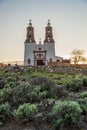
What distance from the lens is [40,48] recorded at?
65750mm

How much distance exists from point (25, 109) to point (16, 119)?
0.43 metres

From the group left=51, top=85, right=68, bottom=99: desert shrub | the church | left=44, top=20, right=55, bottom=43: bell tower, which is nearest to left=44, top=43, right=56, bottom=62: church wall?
the church

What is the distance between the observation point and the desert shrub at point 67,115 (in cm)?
744

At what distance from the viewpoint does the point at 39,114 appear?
8102mm

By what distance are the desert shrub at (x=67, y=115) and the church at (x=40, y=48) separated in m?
55.6

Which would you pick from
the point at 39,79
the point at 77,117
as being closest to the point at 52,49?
the point at 39,79

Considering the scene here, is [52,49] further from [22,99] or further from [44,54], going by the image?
[22,99]

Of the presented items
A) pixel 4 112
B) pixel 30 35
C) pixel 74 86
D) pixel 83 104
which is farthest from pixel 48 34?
pixel 83 104

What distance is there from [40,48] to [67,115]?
192 feet

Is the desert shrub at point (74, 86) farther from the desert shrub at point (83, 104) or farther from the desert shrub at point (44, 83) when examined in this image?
the desert shrub at point (83, 104)

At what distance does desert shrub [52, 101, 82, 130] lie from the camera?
24.4 feet

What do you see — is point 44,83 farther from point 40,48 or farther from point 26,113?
point 40,48

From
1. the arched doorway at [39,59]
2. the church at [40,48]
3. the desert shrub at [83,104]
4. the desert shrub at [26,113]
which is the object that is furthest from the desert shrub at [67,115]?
the church at [40,48]

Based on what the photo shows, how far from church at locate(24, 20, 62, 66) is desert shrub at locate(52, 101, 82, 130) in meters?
55.6
